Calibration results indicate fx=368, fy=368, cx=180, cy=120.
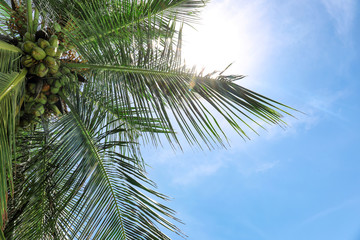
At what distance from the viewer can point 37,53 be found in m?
3.32

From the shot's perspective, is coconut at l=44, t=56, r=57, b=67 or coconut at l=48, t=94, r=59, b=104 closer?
coconut at l=44, t=56, r=57, b=67

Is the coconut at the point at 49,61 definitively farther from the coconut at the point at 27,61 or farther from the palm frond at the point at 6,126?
the palm frond at the point at 6,126

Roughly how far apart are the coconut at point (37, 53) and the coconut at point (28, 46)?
0.11 ft

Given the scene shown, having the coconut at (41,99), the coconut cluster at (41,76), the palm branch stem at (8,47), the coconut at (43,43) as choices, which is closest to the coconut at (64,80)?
the coconut cluster at (41,76)

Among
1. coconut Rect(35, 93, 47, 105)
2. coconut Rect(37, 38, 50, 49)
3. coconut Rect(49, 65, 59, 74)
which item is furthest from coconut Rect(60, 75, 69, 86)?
coconut Rect(37, 38, 50, 49)

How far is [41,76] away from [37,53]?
21 centimetres

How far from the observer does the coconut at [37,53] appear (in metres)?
3.31

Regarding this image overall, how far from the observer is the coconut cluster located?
3.33 metres

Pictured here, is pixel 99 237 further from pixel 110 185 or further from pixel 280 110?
pixel 280 110

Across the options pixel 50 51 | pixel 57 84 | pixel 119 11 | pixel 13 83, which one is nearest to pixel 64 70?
pixel 57 84

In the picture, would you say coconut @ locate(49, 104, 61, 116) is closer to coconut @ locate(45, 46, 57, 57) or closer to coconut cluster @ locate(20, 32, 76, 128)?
coconut cluster @ locate(20, 32, 76, 128)

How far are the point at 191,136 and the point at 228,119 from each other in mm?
341

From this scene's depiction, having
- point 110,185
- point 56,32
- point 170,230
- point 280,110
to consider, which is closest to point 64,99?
point 56,32

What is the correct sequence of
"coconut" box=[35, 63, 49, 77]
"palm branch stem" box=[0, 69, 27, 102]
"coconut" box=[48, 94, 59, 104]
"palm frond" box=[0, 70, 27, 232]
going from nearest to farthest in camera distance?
"palm frond" box=[0, 70, 27, 232], "palm branch stem" box=[0, 69, 27, 102], "coconut" box=[35, 63, 49, 77], "coconut" box=[48, 94, 59, 104]
